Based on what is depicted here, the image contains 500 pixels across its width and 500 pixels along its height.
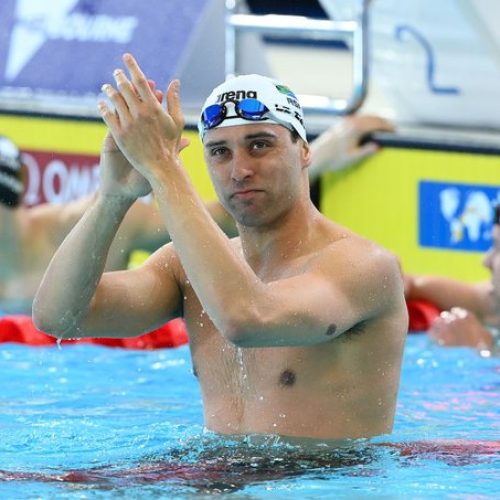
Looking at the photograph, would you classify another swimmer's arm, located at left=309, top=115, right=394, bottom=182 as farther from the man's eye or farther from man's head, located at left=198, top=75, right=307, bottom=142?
the man's eye

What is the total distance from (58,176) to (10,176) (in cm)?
55

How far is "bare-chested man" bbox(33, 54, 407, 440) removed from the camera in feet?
10.5

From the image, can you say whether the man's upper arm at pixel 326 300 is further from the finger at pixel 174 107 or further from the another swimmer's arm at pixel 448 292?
the another swimmer's arm at pixel 448 292

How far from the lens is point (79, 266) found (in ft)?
11.4

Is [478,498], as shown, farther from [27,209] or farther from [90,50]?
[90,50]

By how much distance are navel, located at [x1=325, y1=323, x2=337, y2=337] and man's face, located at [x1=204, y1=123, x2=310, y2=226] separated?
1.14ft

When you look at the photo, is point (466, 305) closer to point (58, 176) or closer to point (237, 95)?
point (58, 176)

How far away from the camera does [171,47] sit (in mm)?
7902

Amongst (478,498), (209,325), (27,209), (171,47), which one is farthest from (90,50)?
(478,498)

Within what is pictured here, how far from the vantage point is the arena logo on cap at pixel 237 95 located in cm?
355

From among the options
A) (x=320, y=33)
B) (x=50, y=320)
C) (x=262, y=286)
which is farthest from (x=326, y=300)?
(x=320, y=33)

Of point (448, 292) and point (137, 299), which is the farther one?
point (448, 292)

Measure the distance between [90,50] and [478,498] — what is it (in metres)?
5.13

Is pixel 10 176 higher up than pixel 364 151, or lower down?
lower down
